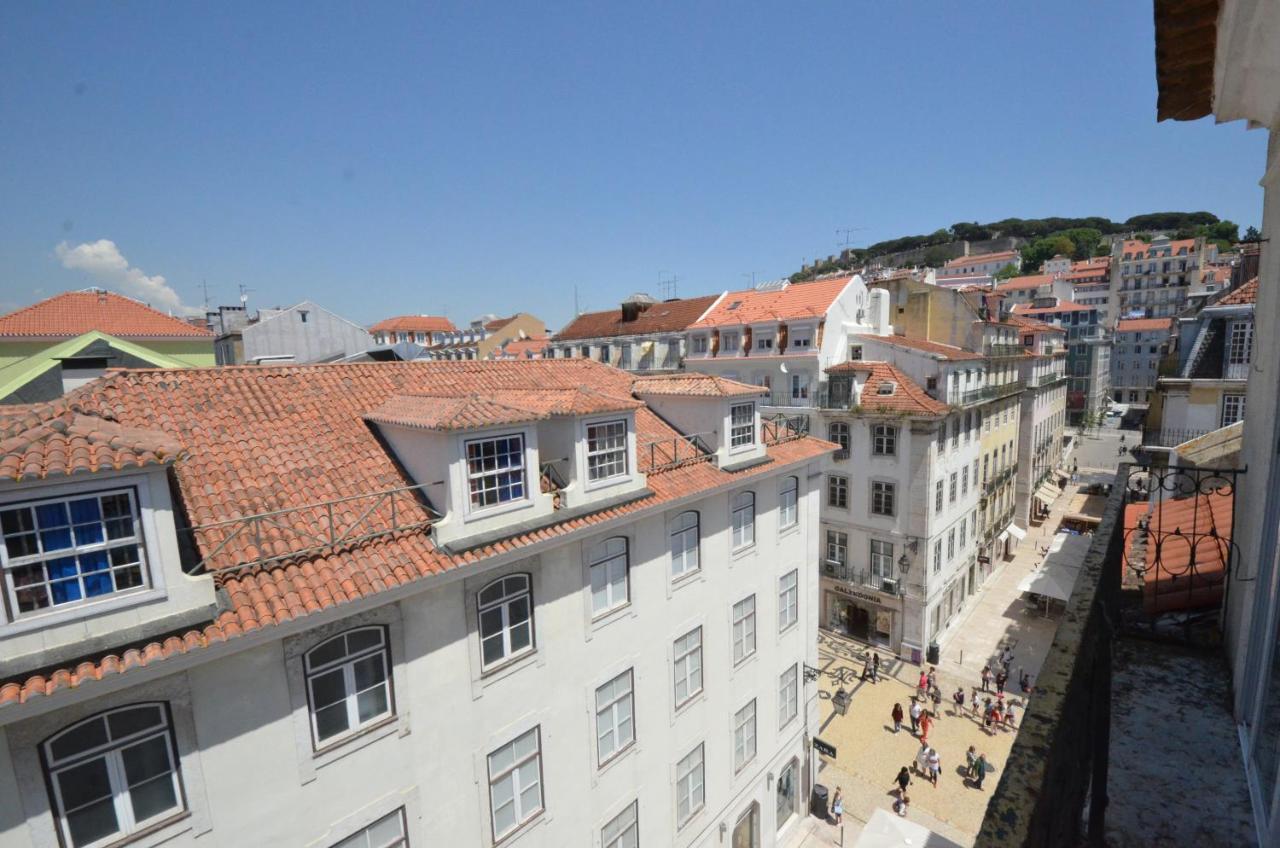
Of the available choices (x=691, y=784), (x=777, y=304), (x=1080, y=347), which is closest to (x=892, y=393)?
(x=777, y=304)

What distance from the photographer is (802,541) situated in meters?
17.5

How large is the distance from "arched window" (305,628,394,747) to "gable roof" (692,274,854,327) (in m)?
24.7

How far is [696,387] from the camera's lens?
591 inches

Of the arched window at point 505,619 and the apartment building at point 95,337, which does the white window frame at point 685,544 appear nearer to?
the arched window at point 505,619

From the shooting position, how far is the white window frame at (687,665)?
13578mm

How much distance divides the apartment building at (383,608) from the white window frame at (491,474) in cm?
7

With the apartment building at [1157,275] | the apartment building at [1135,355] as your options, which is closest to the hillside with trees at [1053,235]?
the apartment building at [1157,275]

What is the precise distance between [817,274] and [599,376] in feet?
407

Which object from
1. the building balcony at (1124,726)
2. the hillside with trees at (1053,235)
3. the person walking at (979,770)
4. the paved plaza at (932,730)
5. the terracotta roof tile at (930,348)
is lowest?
the paved plaza at (932,730)

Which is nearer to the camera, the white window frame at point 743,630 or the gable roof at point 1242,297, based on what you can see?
the white window frame at point 743,630

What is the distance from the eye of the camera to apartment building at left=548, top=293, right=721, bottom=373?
3675cm

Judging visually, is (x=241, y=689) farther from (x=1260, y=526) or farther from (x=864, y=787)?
(x=864, y=787)

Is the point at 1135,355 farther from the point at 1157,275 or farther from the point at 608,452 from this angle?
the point at 608,452

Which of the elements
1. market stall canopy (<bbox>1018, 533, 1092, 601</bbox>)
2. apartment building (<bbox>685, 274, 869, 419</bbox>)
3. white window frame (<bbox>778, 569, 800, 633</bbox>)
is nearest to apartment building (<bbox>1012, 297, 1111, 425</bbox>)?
market stall canopy (<bbox>1018, 533, 1092, 601</bbox>)
